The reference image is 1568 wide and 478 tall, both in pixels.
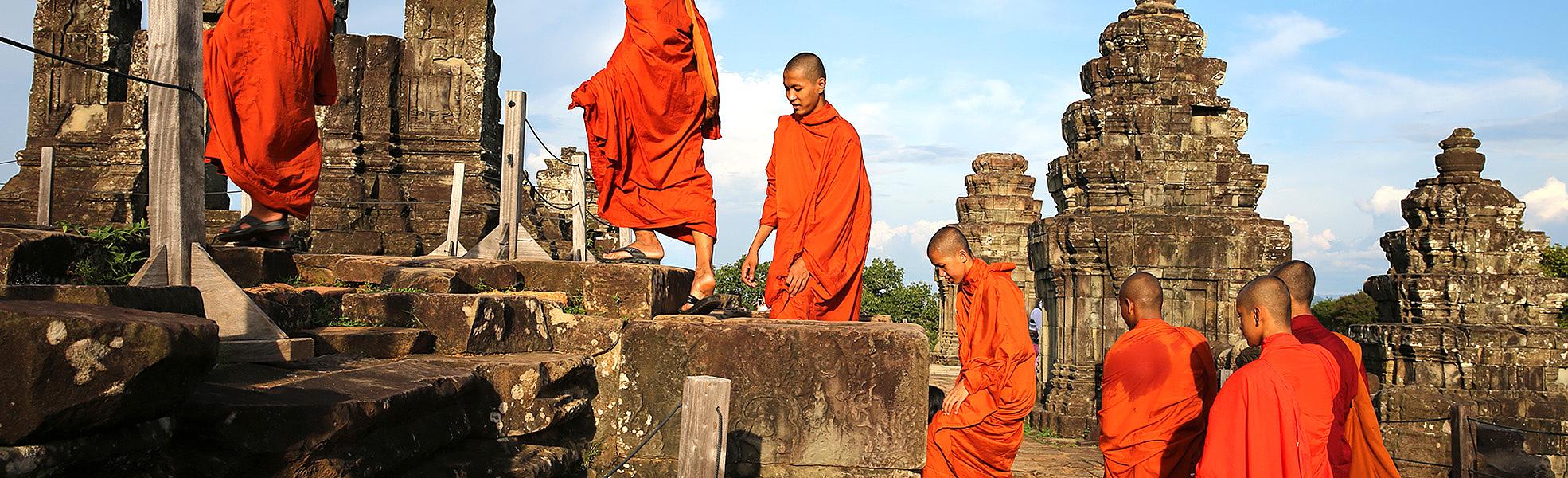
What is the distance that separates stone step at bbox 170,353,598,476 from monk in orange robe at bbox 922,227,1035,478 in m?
1.61

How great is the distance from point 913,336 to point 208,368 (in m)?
2.37

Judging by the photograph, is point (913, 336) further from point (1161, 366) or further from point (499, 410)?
point (1161, 366)

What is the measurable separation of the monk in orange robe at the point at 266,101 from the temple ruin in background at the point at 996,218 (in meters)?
21.0

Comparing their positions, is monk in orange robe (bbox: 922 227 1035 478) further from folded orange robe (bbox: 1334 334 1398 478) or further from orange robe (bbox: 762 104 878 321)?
folded orange robe (bbox: 1334 334 1398 478)

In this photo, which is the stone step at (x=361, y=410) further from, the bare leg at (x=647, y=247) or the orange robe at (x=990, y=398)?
the orange robe at (x=990, y=398)

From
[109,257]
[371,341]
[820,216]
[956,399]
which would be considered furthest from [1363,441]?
[109,257]

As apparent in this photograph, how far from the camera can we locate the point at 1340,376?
484cm

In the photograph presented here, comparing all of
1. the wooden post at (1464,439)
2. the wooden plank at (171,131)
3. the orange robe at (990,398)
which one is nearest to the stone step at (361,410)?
the wooden plank at (171,131)

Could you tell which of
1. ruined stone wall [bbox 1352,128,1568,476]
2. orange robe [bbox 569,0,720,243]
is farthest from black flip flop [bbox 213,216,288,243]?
ruined stone wall [bbox 1352,128,1568,476]

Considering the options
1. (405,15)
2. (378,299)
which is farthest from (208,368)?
(405,15)

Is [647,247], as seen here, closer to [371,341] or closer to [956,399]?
[956,399]

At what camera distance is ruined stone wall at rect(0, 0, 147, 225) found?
33.4ft

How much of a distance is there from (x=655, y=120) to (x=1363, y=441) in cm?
355

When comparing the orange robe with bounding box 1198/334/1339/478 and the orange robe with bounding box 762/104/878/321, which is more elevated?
the orange robe with bounding box 762/104/878/321
